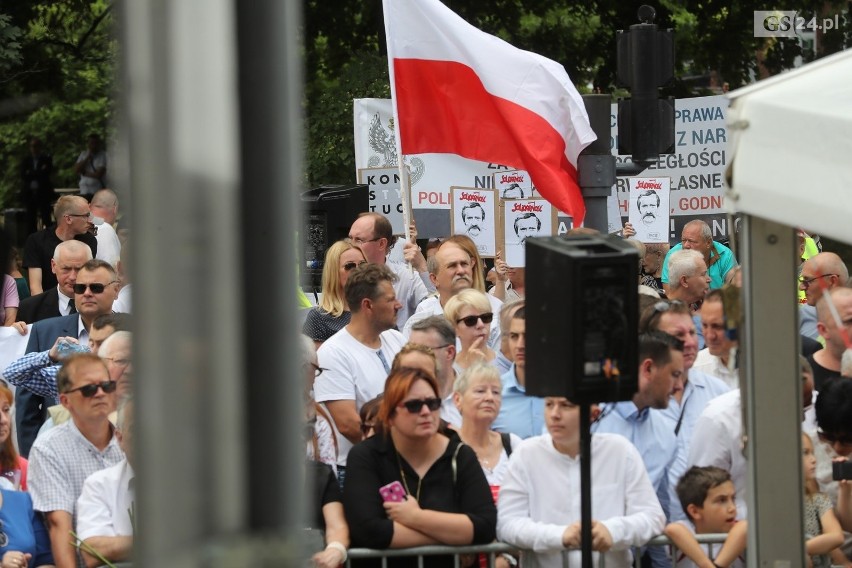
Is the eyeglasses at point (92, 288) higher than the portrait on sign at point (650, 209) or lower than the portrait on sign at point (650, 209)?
lower

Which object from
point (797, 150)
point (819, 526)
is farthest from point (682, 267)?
point (797, 150)

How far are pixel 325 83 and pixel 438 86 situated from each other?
14.7 metres

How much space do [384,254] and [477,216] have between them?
1.23 m

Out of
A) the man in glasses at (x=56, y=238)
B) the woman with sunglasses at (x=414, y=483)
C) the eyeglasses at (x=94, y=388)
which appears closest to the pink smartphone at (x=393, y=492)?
the woman with sunglasses at (x=414, y=483)

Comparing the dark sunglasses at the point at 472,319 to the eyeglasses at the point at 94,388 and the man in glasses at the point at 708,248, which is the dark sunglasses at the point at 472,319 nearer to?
the eyeglasses at the point at 94,388

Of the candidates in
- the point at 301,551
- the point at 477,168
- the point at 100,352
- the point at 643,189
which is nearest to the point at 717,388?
the point at 100,352

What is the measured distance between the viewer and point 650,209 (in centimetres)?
1186

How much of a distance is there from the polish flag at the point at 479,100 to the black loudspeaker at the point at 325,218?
9.26 feet

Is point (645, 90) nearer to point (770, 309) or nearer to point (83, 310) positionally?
point (83, 310)

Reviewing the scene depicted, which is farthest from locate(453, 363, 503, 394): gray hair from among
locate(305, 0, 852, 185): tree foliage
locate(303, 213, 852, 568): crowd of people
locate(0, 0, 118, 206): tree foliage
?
locate(305, 0, 852, 185): tree foliage

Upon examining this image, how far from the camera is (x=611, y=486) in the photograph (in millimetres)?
5043

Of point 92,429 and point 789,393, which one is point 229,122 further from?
point 92,429

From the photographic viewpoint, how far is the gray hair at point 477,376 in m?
5.52

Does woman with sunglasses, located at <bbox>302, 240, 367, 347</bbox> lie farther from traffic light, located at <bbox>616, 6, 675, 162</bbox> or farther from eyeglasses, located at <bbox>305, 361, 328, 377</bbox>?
traffic light, located at <bbox>616, 6, 675, 162</bbox>
